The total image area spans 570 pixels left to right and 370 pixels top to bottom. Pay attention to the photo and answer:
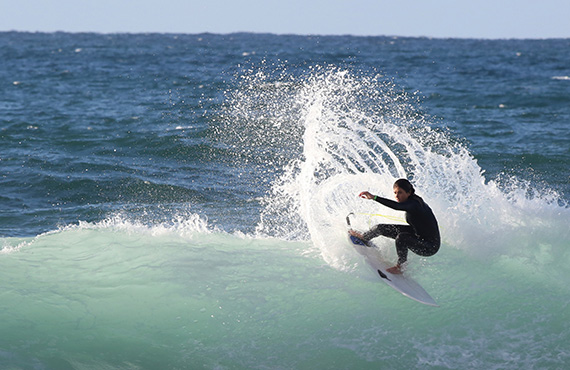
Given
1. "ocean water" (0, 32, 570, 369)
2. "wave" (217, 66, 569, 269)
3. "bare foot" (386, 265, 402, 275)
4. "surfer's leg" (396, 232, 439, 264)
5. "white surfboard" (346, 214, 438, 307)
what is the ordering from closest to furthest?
"ocean water" (0, 32, 570, 369), "white surfboard" (346, 214, 438, 307), "surfer's leg" (396, 232, 439, 264), "bare foot" (386, 265, 402, 275), "wave" (217, 66, 569, 269)

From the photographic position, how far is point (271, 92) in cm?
2339

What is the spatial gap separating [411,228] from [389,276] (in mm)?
687

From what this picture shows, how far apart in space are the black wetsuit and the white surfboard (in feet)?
0.78

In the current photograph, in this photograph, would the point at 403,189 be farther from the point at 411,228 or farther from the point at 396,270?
the point at 396,270

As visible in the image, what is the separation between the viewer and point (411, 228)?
816cm

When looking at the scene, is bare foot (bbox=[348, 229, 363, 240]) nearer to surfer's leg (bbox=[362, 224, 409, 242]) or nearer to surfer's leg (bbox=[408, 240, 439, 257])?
A: surfer's leg (bbox=[362, 224, 409, 242])

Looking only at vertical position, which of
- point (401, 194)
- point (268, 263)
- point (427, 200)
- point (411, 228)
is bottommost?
point (268, 263)

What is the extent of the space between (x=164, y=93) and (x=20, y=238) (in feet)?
62.3

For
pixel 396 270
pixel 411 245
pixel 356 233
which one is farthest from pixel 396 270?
pixel 356 233

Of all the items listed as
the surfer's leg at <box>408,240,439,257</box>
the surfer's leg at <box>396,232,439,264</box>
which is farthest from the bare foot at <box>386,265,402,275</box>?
the surfer's leg at <box>408,240,439,257</box>

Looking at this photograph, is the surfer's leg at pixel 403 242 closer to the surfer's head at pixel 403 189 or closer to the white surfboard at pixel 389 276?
the white surfboard at pixel 389 276

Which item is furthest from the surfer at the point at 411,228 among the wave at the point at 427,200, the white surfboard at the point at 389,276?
the wave at the point at 427,200

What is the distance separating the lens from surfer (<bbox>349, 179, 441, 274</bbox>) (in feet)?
26.1

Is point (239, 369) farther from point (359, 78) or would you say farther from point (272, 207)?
point (359, 78)
